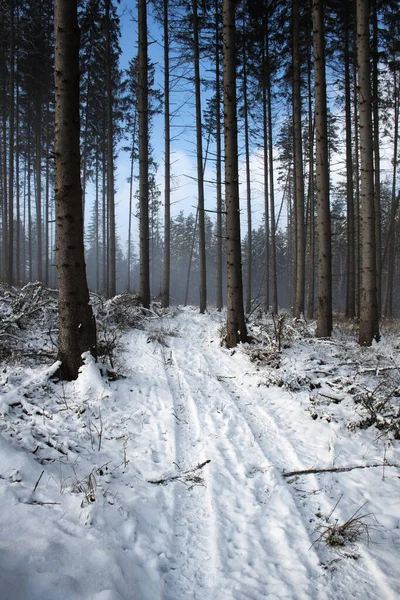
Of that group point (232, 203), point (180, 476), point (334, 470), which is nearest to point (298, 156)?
point (232, 203)

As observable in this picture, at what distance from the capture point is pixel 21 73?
16312 millimetres

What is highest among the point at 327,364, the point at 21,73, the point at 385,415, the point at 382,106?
the point at 21,73

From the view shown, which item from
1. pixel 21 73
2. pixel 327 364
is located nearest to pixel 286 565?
pixel 327 364

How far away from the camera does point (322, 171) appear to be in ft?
25.8

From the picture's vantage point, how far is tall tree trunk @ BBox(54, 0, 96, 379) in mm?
4359

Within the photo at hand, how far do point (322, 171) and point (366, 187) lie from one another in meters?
1.21

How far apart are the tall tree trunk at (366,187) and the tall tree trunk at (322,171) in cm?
88

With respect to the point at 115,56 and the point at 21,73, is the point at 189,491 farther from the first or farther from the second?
the point at 21,73

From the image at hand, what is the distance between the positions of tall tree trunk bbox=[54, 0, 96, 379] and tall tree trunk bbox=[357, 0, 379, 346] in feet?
22.0

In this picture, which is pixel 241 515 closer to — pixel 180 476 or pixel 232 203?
pixel 180 476

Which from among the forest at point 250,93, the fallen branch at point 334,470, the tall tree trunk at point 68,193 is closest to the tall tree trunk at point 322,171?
the forest at point 250,93

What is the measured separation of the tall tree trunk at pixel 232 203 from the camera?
6.99 metres

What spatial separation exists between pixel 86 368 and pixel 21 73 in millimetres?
20136

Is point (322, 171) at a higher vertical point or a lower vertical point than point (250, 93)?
lower
